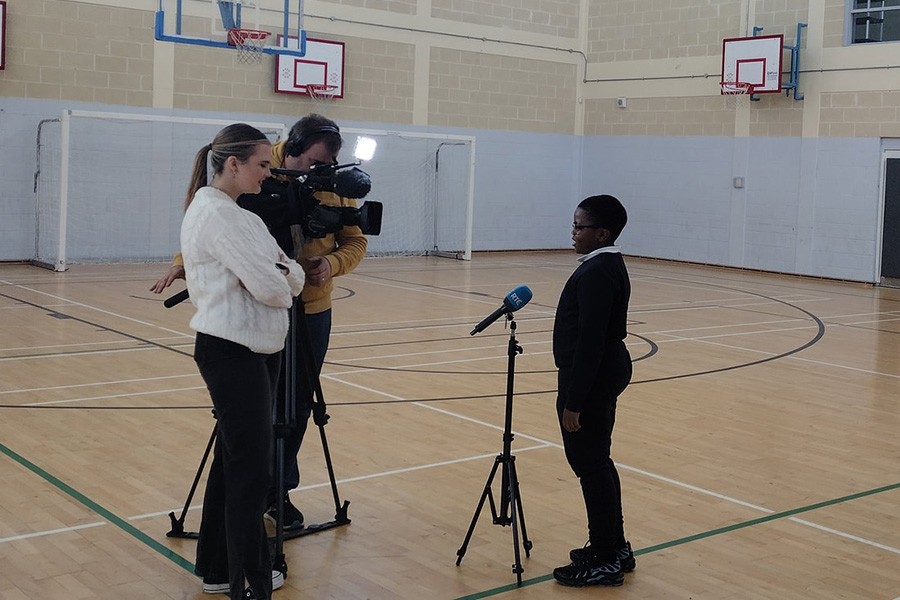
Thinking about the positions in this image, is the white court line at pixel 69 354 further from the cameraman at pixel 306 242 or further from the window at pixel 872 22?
the window at pixel 872 22

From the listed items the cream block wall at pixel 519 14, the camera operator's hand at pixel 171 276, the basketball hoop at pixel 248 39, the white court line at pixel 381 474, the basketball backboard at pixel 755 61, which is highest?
the cream block wall at pixel 519 14

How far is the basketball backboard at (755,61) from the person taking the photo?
54.2 ft

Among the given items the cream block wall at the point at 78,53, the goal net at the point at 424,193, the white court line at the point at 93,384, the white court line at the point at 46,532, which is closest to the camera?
the white court line at the point at 46,532

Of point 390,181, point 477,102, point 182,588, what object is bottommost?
point 182,588

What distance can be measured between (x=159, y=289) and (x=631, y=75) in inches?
673

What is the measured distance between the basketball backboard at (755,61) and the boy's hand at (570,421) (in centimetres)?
1414

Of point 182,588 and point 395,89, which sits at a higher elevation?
point 395,89

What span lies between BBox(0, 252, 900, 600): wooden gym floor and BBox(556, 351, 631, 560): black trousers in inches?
9.4

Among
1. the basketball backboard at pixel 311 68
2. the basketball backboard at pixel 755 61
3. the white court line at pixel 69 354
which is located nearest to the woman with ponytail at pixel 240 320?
the white court line at pixel 69 354

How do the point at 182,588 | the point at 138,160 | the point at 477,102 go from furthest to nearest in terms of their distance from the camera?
the point at 477,102, the point at 138,160, the point at 182,588

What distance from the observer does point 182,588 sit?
355 centimetres

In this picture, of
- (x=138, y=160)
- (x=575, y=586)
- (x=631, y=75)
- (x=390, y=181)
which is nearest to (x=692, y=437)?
(x=575, y=586)

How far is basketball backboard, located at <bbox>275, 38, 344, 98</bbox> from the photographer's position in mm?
16562

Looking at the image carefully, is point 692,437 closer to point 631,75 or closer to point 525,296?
point 525,296
